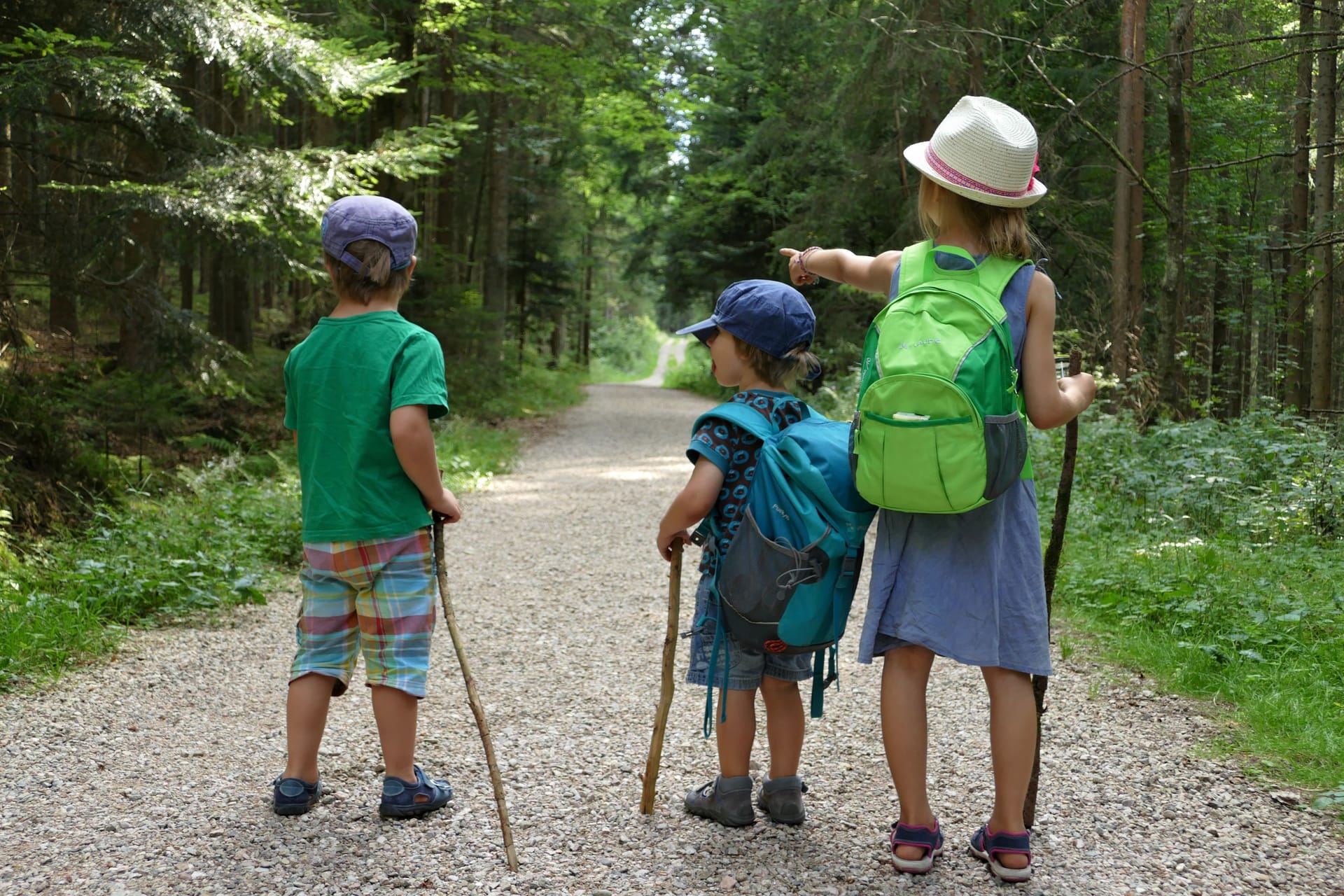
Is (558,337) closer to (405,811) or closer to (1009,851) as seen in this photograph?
(405,811)

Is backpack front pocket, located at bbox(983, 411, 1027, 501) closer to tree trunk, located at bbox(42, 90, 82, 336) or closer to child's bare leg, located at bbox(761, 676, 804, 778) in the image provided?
child's bare leg, located at bbox(761, 676, 804, 778)

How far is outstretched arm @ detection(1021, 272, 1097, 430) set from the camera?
2666mm

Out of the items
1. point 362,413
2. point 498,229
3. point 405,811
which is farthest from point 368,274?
point 498,229

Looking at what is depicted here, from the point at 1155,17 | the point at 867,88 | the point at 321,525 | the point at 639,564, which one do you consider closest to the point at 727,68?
the point at 867,88

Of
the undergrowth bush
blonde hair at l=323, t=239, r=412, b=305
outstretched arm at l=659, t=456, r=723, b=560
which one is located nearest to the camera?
outstretched arm at l=659, t=456, r=723, b=560

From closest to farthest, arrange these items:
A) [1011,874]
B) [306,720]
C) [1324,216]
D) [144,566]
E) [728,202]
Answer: [1011,874] < [306,720] < [144,566] < [1324,216] < [728,202]

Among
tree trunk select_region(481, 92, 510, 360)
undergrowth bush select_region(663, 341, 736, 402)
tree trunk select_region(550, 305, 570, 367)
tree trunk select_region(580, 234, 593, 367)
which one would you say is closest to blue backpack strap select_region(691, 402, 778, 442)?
tree trunk select_region(481, 92, 510, 360)

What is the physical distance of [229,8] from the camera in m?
7.92

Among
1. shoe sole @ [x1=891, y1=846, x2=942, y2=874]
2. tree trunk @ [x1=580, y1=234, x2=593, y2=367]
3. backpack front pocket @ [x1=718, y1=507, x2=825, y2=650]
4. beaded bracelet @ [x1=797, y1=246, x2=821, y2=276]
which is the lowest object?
shoe sole @ [x1=891, y1=846, x2=942, y2=874]

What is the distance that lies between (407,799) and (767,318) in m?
1.88

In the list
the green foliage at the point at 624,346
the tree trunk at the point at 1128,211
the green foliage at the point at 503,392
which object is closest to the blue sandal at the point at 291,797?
the green foliage at the point at 503,392

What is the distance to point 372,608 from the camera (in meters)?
3.17

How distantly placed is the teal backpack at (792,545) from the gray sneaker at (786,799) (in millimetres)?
451

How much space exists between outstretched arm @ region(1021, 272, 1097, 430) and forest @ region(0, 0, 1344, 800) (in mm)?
1888
